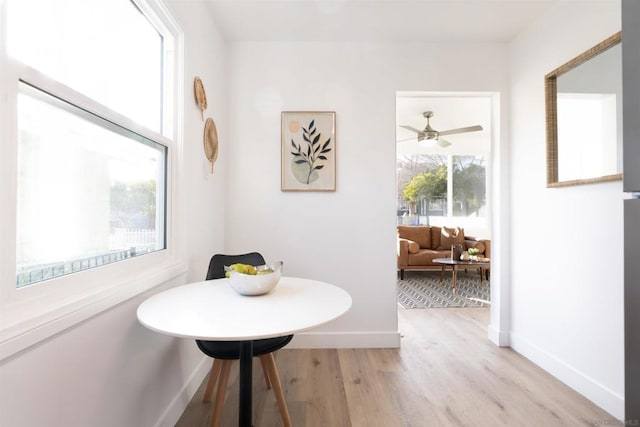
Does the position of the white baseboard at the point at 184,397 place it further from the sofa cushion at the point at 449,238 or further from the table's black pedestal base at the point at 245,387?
the sofa cushion at the point at 449,238

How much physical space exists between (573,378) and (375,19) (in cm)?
274

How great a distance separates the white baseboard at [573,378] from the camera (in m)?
1.64

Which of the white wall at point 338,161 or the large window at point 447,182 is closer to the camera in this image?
the white wall at point 338,161

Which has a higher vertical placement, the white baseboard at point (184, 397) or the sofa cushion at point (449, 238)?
the sofa cushion at point (449, 238)

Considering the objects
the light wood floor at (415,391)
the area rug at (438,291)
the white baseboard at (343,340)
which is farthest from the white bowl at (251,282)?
the area rug at (438,291)

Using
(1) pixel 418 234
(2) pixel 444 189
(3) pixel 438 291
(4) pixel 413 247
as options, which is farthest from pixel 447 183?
(3) pixel 438 291

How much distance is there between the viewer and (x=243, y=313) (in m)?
1.07

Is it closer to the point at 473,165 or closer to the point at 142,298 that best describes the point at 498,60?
the point at 142,298

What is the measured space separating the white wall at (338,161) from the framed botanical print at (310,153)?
6 centimetres

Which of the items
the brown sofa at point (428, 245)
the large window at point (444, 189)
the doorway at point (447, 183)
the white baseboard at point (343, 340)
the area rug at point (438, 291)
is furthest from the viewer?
the large window at point (444, 189)

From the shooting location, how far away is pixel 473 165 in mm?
6051

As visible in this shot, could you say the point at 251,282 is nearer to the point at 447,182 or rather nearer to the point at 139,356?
the point at 139,356

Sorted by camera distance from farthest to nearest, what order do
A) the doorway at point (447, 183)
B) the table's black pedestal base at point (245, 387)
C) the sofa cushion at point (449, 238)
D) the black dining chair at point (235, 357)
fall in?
the doorway at point (447, 183) → the sofa cushion at point (449, 238) → the black dining chair at point (235, 357) → the table's black pedestal base at point (245, 387)

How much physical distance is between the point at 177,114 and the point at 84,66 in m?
0.63
